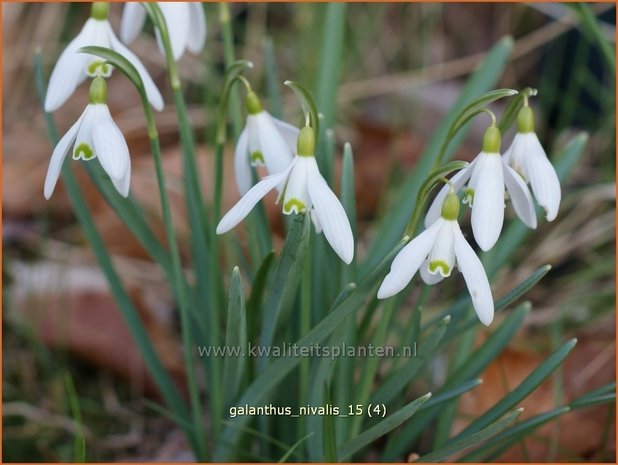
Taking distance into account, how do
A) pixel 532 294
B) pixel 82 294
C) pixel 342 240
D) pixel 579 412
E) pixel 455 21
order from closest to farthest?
pixel 342 240 → pixel 579 412 → pixel 82 294 → pixel 532 294 → pixel 455 21

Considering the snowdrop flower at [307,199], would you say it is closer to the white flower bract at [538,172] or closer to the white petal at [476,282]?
the white petal at [476,282]

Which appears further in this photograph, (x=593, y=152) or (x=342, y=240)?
(x=593, y=152)

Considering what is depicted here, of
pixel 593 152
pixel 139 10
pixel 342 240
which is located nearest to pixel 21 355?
pixel 139 10

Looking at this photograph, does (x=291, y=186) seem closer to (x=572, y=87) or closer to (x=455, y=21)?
(x=572, y=87)

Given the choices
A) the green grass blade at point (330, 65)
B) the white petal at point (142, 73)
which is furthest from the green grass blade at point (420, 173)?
the white petal at point (142, 73)

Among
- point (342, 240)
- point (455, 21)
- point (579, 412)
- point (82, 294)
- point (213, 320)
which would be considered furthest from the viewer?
point (455, 21)

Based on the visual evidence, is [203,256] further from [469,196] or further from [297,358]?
[469,196]

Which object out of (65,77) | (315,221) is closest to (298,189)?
(315,221)

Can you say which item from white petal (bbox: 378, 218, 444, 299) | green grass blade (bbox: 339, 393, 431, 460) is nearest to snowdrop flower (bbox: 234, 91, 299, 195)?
white petal (bbox: 378, 218, 444, 299)
